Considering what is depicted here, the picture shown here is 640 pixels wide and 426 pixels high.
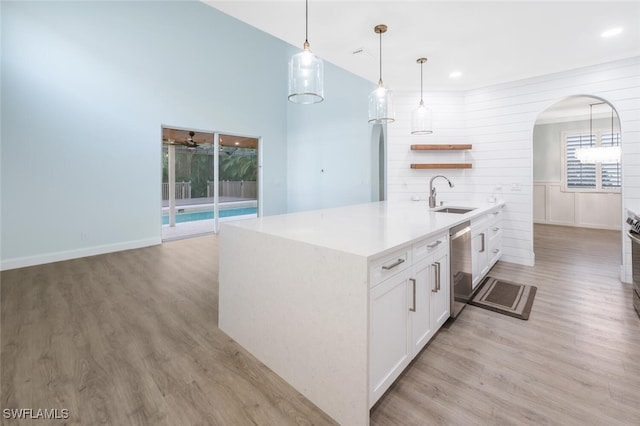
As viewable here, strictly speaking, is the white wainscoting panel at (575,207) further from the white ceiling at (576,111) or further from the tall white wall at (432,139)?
the tall white wall at (432,139)

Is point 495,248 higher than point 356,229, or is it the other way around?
point 356,229

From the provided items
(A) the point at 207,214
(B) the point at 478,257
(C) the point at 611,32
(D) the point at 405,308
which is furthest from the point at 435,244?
(A) the point at 207,214

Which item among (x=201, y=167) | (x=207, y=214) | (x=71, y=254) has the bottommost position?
(x=71, y=254)

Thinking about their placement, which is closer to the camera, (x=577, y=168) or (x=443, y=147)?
(x=443, y=147)

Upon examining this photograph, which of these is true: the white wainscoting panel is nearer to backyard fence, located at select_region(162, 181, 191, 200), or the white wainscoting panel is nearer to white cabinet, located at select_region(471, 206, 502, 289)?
white cabinet, located at select_region(471, 206, 502, 289)

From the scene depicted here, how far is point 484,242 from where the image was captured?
325 centimetres

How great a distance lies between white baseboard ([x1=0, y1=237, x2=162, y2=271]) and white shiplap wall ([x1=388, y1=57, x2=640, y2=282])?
4.40 m

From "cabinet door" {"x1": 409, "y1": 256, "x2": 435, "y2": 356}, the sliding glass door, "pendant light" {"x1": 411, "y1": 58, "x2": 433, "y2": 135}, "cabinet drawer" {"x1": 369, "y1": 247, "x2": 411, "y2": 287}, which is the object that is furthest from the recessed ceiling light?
the sliding glass door

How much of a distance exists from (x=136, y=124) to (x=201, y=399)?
16.4ft

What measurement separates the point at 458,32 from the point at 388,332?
2.88 m

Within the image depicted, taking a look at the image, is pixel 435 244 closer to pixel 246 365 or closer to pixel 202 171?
pixel 246 365

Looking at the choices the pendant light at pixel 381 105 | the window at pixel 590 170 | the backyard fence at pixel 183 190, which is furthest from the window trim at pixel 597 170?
the backyard fence at pixel 183 190

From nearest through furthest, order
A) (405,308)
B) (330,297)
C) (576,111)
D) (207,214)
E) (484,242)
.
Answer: (330,297) < (405,308) < (484,242) < (576,111) < (207,214)

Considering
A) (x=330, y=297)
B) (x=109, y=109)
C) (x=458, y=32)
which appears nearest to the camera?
(x=330, y=297)
